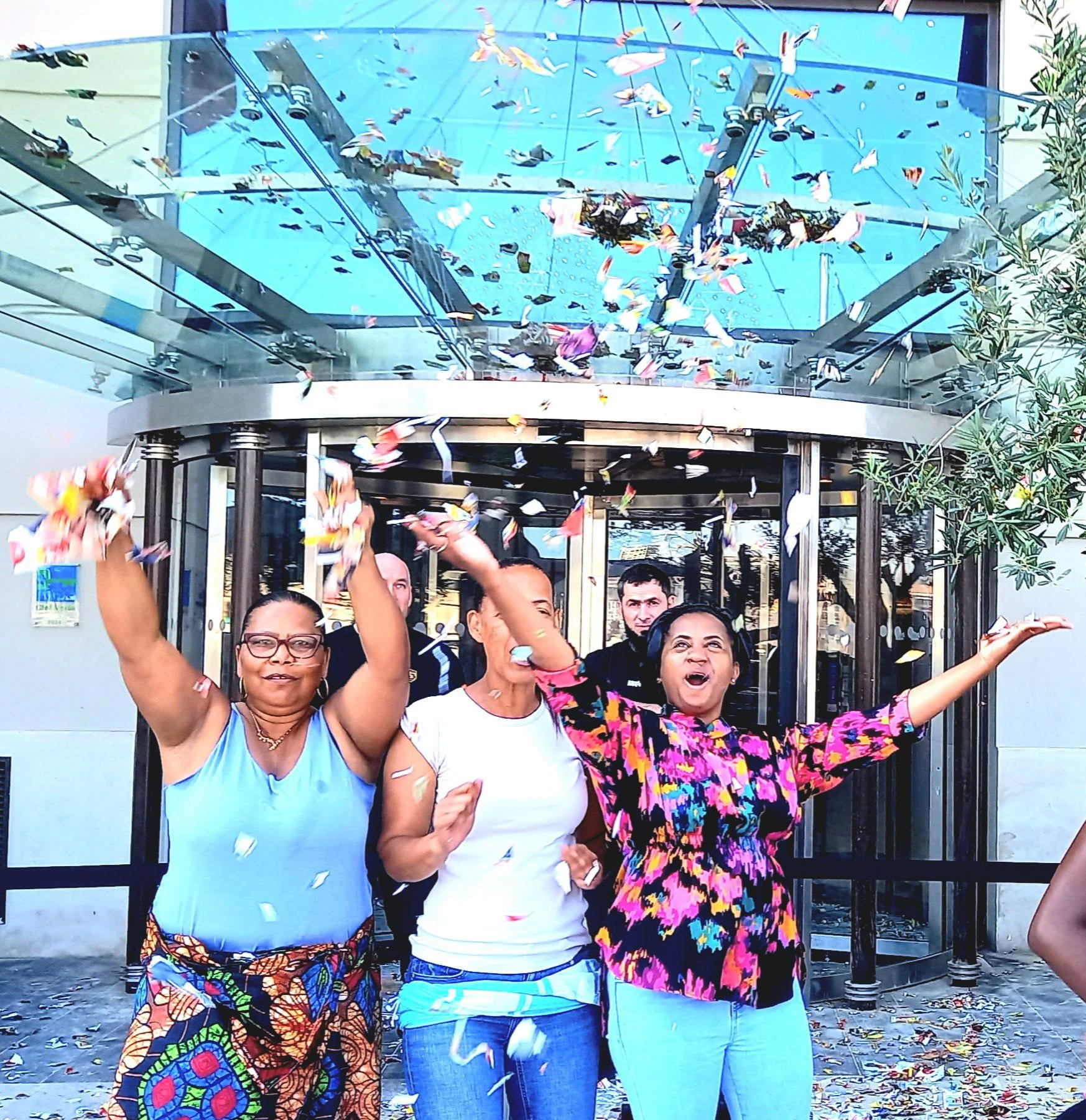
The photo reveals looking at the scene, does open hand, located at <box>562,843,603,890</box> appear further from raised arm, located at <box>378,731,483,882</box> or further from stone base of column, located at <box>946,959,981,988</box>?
stone base of column, located at <box>946,959,981,988</box>

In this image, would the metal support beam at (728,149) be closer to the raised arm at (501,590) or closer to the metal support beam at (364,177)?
the metal support beam at (364,177)

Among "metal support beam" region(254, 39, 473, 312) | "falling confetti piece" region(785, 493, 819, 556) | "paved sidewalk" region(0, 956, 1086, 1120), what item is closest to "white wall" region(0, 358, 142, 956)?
"paved sidewalk" region(0, 956, 1086, 1120)

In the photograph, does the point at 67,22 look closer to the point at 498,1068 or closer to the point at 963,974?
the point at 498,1068

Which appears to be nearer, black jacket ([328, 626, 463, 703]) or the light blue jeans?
the light blue jeans

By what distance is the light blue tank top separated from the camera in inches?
98.1

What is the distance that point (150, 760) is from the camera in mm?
5887

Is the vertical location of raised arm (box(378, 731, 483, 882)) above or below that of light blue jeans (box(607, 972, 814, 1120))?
above

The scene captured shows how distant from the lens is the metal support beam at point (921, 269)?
3770 millimetres

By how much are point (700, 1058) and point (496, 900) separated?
55cm

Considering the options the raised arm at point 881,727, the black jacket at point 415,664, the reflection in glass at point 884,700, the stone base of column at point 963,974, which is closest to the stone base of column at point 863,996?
the reflection in glass at point 884,700

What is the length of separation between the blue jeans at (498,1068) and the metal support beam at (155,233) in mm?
3250

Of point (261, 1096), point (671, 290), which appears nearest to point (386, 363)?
point (671, 290)

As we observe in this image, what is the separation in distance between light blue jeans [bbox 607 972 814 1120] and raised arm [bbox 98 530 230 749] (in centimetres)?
111

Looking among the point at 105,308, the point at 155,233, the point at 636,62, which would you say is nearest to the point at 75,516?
the point at 155,233
